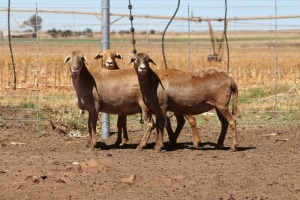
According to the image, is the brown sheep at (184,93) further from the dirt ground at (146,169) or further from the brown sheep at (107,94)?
the dirt ground at (146,169)

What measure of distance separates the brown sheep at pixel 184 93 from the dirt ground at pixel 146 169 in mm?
665

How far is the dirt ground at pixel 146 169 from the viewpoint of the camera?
32.0ft

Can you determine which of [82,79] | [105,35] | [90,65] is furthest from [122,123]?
[90,65]

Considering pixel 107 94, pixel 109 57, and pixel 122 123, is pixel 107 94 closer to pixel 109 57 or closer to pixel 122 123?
pixel 122 123

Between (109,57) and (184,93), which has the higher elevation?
(109,57)

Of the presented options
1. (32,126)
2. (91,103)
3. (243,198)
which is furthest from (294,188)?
(32,126)

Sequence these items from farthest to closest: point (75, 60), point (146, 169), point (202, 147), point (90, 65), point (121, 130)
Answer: point (90, 65) < point (121, 130) < point (202, 147) < point (75, 60) < point (146, 169)

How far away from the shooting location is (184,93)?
13820 millimetres

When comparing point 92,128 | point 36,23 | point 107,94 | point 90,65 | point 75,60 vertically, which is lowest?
point 92,128

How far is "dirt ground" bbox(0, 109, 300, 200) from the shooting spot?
9766 mm

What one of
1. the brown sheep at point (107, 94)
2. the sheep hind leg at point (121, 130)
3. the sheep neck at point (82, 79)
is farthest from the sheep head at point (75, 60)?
the sheep hind leg at point (121, 130)

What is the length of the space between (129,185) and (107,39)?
19.3 feet

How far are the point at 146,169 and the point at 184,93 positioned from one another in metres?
2.76

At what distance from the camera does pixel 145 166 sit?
11.7 meters
